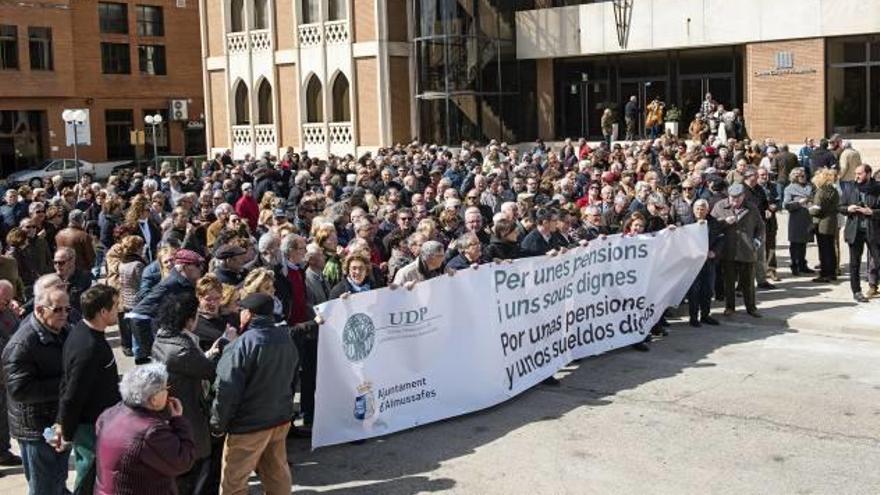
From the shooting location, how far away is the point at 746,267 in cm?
1333

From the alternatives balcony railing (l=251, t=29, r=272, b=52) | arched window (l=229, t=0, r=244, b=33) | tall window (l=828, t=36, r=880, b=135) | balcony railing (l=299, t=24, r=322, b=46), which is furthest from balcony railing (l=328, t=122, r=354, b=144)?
tall window (l=828, t=36, r=880, b=135)

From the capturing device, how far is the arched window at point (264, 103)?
41781mm

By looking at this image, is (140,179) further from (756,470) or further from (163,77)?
(163,77)

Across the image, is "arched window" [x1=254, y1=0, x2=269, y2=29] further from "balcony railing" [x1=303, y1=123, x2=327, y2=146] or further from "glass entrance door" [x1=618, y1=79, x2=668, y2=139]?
"glass entrance door" [x1=618, y1=79, x2=668, y2=139]

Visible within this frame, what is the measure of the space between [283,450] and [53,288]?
76.8 inches

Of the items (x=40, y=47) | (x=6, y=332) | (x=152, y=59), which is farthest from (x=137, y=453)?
(x=152, y=59)

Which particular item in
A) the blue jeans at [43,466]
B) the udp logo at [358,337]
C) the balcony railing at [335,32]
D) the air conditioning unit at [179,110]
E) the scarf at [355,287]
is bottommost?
the blue jeans at [43,466]

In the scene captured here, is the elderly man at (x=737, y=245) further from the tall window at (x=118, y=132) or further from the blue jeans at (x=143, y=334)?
the tall window at (x=118, y=132)

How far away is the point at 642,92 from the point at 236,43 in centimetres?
1730

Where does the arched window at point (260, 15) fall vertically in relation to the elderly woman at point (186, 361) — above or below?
above

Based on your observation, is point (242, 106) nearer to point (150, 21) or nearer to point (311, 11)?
point (311, 11)

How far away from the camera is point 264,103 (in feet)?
138

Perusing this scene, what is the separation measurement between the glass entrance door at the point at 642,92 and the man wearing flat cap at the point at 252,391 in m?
30.3

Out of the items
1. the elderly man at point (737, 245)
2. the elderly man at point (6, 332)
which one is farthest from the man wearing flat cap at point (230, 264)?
the elderly man at point (737, 245)
